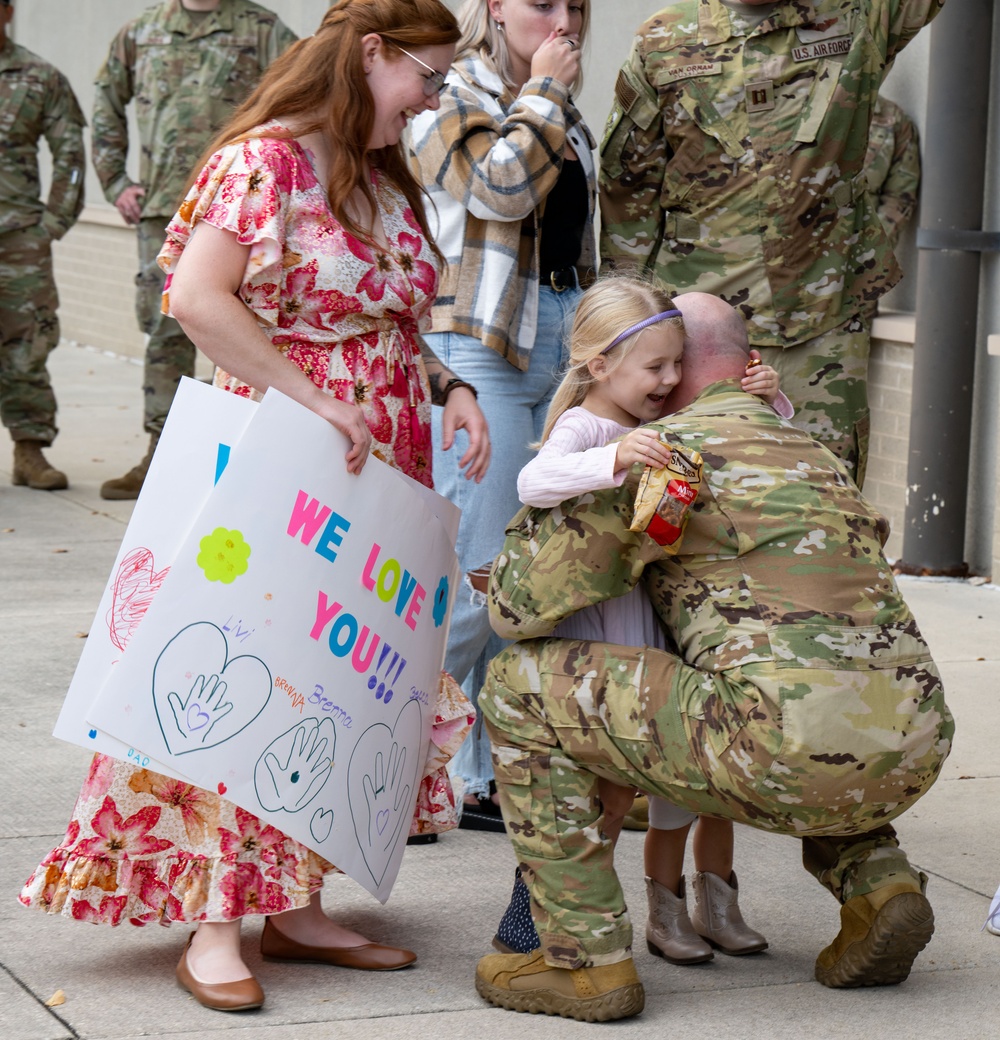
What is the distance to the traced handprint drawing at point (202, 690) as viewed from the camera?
9.34 feet

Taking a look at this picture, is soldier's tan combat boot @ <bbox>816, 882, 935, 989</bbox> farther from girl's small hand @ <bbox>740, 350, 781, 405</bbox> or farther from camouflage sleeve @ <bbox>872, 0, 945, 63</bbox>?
camouflage sleeve @ <bbox>872, 0, 945, 63</bbox>

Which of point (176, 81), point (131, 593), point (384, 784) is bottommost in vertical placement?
point (384, 784)

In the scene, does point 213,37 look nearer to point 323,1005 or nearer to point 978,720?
point 978,720

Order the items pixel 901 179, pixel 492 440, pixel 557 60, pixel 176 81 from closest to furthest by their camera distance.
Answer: pixel 557 60
pixel 492 440
pixel 901 179
pixel 176 81

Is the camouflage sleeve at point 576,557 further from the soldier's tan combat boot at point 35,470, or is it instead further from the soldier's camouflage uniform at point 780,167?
the soldier's tan combat boot at point 35,470

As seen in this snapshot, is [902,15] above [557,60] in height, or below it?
above

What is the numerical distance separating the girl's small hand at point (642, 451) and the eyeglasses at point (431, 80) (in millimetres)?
776

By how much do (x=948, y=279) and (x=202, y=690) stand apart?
4.47 meters

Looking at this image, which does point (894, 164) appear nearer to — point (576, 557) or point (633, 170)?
point (633, 170)

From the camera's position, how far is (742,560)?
2869mm

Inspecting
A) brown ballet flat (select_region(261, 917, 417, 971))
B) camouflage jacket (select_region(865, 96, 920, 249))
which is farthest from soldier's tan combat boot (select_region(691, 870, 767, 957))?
camouflage jacket (select_region(865, 96, 920, 249))

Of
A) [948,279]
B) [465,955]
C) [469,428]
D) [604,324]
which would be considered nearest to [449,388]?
[469,428]

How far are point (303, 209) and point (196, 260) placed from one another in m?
0.22

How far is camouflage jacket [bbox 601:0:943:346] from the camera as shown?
4.07 meters
